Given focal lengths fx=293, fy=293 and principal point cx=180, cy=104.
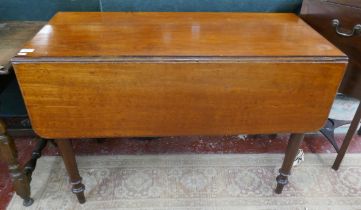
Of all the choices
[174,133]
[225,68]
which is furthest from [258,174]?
[225,68]

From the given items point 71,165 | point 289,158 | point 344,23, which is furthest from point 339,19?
point 71,165

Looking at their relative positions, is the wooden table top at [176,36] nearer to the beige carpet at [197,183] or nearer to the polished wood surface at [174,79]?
the polished wood surface at [174,79]

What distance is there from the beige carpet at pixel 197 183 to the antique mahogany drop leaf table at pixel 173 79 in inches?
16.0

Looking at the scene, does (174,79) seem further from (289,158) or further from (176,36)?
(289,158)

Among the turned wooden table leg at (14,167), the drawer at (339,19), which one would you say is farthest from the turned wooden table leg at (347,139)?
the turned wooden table leg at (14,167)

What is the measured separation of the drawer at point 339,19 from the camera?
1.20m

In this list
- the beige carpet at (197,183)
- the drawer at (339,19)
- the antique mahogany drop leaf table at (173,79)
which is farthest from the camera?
the beige carpet at (197,183)

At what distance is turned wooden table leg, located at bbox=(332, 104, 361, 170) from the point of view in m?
1.47

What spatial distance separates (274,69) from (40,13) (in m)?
1.19

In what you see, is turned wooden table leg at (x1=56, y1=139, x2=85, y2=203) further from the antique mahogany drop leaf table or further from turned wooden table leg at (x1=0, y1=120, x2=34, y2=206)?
turned wooden table leg at (x1=0, y1=120, x2=34, y2=206)

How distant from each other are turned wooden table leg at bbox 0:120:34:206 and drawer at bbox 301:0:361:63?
4.74 ft

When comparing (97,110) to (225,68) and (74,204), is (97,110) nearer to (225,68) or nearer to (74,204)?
(225,68)

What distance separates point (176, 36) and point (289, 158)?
767 mm

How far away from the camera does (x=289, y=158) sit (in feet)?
4.46
